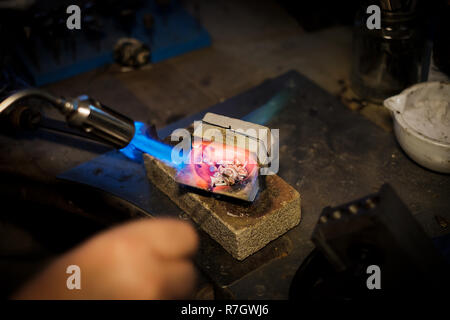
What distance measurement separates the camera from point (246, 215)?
5.37 feet

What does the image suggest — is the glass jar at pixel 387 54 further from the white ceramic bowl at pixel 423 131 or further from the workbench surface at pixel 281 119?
the white ceramic bowl at pixel 423 131

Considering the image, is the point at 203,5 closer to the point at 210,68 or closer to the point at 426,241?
the point at 210,68

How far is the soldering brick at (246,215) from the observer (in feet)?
5.33

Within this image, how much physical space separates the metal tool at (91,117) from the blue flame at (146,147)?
0.29 feet

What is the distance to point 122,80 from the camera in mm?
2957

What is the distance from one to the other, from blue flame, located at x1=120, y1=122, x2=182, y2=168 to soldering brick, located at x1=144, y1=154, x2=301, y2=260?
0.19 feet

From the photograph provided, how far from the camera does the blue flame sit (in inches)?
63.3

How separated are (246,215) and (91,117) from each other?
0.68 metres

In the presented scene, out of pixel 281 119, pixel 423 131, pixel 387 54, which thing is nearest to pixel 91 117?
pixel 281 119

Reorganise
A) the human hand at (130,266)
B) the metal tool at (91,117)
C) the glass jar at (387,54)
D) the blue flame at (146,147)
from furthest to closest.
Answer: the glass jar at (387,54)
the human hand at (130,266)
the blue flame at (146,147)
the metal tool at (91,117)
